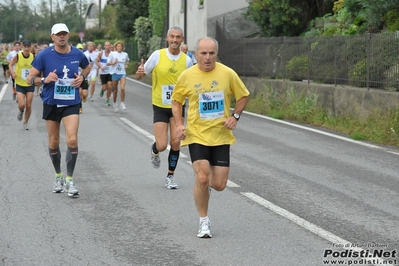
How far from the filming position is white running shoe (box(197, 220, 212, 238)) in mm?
7547

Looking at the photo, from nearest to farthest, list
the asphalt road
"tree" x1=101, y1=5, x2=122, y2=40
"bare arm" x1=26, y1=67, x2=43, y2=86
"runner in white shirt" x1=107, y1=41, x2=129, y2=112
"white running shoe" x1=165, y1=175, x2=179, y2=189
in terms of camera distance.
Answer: the asphalt road
"bare arm" x1=26, y1=67, x2=43, y2=86
"white running shoe" x1=165, y1=175, x2=179, y2=189
"runner in white shirt" x1=107, y1=41, x2=129, y2=112
"tree" x1=101, y1=5, x2=122, y2=40

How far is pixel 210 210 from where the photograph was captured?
352 inches

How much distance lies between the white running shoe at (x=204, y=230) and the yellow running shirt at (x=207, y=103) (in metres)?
0.68

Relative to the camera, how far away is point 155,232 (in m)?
7.84

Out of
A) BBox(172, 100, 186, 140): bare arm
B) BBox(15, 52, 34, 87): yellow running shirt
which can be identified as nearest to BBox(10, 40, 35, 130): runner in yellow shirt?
BBox(15, 52, 34, 87): yellow running shirt

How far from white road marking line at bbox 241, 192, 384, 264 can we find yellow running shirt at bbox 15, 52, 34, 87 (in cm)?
912

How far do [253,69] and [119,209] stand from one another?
711 inches

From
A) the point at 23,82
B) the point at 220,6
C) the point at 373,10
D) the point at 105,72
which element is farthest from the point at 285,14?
the point at 23,82

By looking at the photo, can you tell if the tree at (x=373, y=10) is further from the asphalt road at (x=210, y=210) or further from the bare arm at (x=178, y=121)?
the bare arm at (x=178, y=121)

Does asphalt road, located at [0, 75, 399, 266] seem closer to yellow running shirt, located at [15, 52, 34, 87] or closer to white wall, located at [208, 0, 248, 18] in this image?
yellow running shirt, located at [15, 52, 34, 87]

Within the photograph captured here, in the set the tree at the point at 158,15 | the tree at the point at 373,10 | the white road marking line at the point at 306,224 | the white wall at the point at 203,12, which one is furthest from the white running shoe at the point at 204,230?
the tree at the point at 158,15

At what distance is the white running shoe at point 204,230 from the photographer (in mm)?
7547

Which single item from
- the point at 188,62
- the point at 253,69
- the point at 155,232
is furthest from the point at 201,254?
the point at 253,69

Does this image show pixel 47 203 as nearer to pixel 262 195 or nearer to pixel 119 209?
pixel 119 209
